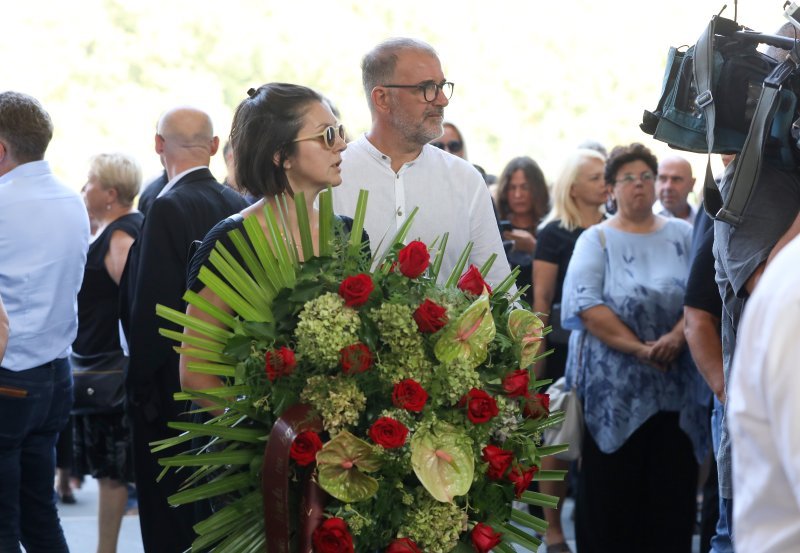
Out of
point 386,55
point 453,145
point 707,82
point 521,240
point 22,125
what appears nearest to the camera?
point 707,82

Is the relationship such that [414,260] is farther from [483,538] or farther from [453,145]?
[453,145]

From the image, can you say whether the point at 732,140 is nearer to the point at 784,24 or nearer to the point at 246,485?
the point at 784,24

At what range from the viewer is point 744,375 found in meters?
1.36

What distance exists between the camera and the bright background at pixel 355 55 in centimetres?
1989

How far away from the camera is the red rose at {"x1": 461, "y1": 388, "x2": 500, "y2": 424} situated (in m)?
2.33

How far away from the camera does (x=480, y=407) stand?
2332mm

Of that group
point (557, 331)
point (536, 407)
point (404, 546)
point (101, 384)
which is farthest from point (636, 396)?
point (404, 546)

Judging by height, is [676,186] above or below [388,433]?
below

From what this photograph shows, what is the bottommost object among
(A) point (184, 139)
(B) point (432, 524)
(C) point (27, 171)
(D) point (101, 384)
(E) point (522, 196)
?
(D) point (101, 384)

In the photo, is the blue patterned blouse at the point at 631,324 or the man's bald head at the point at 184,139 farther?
the blue patterned blouse at the point at 631,324

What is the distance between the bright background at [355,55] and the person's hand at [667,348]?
48.9 ft

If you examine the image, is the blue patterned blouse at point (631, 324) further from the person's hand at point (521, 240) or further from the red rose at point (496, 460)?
the red rose at point (496, 460)

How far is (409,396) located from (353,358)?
0.13m

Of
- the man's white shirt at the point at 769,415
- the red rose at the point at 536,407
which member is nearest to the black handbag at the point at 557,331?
the red rose at the point at 536,407
